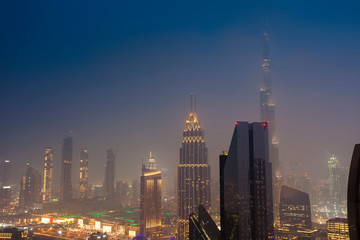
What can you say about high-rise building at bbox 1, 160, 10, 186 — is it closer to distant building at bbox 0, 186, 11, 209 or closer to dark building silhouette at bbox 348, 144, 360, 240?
distant building at bbox 0, 186, 11, 209

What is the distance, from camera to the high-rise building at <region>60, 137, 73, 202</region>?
51.8 meters

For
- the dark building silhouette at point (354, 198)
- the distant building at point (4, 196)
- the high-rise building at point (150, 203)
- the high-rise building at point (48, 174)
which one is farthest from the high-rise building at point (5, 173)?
the dark building silhouette at point (354, 198)

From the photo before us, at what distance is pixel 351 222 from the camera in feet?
5.81

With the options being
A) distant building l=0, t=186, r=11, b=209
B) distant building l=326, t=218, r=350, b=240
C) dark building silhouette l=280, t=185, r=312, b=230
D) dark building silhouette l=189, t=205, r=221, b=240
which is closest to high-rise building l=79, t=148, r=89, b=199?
distant building l=0, t=186, r=11, b=209

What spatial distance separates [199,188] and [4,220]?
23.0 meters

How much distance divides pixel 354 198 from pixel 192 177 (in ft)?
111

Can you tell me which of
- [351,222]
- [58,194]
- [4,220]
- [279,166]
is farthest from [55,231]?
[351,222]

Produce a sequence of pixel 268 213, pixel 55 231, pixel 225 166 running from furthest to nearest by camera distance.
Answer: pixel 55 231 < pixel 225 166 < pixel 268 213

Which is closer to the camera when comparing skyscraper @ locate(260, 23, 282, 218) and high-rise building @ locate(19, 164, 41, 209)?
skyscraper @ locate(260, 23, 282, 218)

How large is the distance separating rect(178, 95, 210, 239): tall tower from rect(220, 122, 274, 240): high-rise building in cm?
2367

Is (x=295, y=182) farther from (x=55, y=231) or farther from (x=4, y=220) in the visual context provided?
(x=4, y=220)

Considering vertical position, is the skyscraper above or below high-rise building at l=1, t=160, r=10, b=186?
above

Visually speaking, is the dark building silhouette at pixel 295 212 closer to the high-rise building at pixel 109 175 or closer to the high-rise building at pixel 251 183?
the high-rise building at pixel 251 183

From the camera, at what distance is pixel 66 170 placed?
2242 inches
